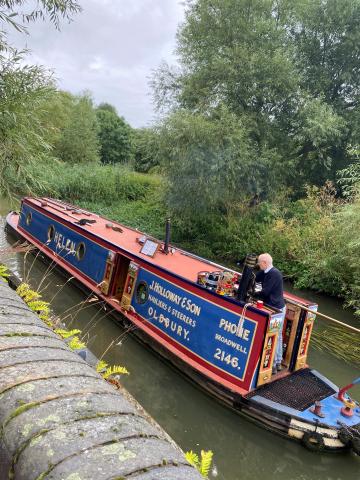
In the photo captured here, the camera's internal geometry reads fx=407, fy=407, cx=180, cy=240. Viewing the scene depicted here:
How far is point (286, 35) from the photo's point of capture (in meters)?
15.3

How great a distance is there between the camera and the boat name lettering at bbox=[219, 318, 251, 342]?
5.31m

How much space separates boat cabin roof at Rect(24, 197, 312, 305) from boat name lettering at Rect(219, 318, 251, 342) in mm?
1044

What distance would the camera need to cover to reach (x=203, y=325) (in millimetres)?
5867

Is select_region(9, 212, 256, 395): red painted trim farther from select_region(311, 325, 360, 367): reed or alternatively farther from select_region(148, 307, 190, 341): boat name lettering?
select_region(311, 325, 360, 367): reed

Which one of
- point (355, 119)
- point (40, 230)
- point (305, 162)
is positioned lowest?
point (40, 230)

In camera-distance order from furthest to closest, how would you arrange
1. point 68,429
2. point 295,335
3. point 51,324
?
point 295,335 → point 51,324 → point 68,429

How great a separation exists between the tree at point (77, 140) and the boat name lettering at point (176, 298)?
65.4 feet

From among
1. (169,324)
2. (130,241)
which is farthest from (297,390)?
(130,241)

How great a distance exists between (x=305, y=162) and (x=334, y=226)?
5.40 meters

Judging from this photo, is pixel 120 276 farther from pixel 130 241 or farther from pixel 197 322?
pixel 197 322

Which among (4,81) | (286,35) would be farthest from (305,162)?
(4,81)

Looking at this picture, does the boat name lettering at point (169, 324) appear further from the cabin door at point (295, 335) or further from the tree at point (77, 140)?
→ the tree at point (77, 140)

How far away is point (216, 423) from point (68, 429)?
4.92 metres

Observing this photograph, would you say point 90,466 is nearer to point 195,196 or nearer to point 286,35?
point 195,196
